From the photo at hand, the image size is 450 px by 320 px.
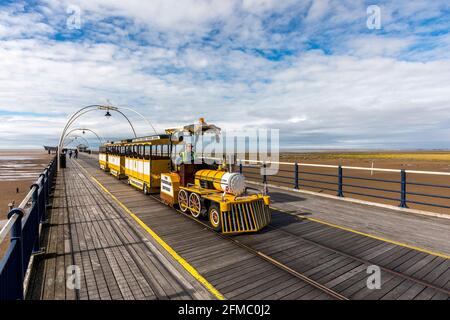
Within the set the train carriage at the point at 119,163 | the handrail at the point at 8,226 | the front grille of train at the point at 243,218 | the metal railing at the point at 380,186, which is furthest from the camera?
the train carriage at the point at 119,163

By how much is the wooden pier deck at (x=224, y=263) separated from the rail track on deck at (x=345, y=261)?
0.02 meters

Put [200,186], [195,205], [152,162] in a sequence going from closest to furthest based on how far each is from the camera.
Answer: [195,205] → [200,186] → [152,162]

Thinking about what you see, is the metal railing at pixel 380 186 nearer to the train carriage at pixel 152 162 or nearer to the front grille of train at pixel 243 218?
the front grille of train at pixel 243 218

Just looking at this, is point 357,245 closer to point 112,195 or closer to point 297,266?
point 297,266

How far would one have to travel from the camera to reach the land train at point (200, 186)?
6.49 meters

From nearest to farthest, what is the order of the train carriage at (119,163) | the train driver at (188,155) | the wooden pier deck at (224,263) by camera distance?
1. the wooden pier deck at (224,263)
2. the train driver at (188,155)
3. the train carriage at (119,163)

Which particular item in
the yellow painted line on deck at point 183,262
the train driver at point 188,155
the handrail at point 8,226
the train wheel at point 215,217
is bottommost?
the yellow painted line on deck at point 183,262

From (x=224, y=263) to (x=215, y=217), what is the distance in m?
1.97

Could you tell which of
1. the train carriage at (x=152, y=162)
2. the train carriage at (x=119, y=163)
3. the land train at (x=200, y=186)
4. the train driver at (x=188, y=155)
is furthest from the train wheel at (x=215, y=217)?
the train carriage at (x=119, y=163)

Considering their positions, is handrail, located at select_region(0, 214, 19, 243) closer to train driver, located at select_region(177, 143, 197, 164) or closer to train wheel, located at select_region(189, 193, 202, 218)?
train wheel, located at select_region(189, 193, 202, 218)

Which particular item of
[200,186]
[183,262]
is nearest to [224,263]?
[183,262]

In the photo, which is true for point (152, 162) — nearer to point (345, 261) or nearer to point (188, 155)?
point (188, 155)

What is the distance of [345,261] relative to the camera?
16.2ft

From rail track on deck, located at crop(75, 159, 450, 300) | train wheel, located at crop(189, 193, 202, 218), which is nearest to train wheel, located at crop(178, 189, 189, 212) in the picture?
train wheel, located at crop(189, 193, 202, 218)
